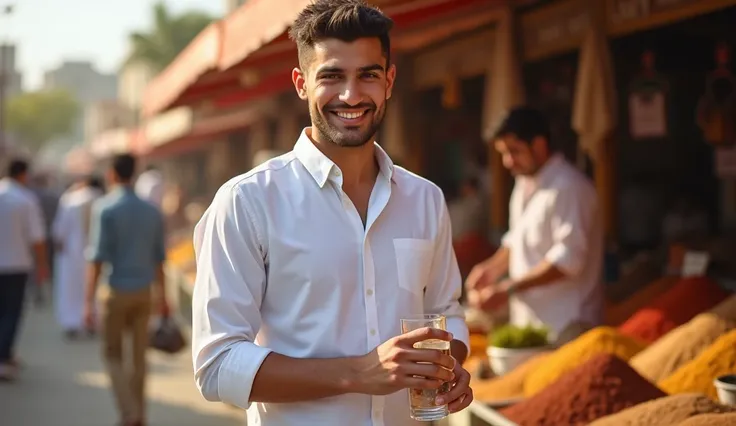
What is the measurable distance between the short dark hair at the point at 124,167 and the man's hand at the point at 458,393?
4.92m

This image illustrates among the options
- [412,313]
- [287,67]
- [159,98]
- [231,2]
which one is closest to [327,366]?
[412,313]

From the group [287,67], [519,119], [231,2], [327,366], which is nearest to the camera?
[327,366]

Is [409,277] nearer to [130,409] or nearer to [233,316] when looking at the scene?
[233,316]

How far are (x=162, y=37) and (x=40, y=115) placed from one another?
Result: 61.7 m

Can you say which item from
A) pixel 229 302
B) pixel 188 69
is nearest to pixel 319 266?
pixel 229 302

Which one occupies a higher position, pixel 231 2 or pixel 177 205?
pixel 231 2

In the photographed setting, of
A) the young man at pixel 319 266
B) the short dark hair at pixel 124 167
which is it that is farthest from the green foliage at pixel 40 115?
the young man at pixel 319 266

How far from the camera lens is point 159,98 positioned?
1157 cm

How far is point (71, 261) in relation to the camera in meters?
11.8

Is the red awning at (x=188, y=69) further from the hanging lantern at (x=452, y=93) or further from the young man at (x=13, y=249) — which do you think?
the hanging lantern at (x=452, y=93)

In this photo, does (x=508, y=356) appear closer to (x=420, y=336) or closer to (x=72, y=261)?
(x=420, y=336)

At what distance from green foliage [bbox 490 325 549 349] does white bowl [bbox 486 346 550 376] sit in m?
0.03

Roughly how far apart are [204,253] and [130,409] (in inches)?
187

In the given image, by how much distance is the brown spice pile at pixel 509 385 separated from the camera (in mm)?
4422
